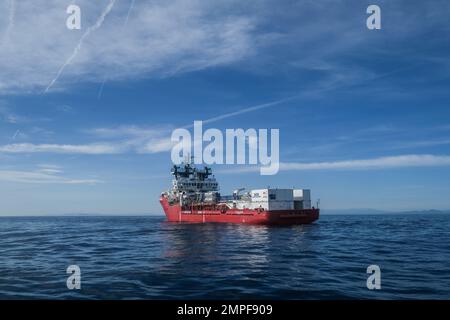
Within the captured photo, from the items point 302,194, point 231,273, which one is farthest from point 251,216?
point 231,273

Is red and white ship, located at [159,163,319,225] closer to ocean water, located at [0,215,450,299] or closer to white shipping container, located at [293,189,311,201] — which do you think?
white shipping container, located at [293,189,311,201]

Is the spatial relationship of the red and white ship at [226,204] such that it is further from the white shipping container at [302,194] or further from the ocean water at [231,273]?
the ocean water at [231,273]

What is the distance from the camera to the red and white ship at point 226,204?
225ft

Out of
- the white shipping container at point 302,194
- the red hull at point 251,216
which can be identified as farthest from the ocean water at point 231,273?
the white shipping container at point 302,194

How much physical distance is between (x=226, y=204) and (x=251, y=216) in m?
13.6

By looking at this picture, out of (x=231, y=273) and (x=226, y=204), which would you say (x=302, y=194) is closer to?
(x=226, y=204)

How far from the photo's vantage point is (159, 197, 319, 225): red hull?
6688cm

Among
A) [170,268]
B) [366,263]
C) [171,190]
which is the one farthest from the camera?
[171,190]

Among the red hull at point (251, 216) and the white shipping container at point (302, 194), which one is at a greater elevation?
the white shipping container at point (302, 194)
